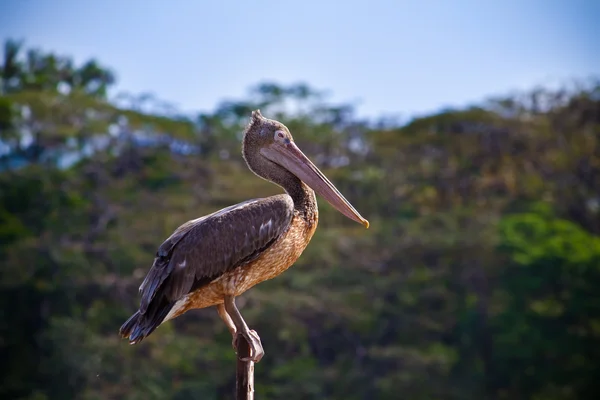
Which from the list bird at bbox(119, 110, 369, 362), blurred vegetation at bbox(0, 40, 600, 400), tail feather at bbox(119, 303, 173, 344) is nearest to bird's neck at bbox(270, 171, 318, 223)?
bird at bbox(119, 110, 369, 362)

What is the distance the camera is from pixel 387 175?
29.2 m

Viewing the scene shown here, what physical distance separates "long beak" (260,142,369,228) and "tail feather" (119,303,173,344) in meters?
1.17

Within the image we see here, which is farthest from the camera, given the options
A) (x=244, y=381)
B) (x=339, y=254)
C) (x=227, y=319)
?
(x=339, y=254)

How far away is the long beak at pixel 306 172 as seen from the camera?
593 cm

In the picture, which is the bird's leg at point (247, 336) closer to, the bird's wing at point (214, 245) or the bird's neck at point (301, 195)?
the bird's wing at point (214, 245)

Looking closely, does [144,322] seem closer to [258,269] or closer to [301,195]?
[258,269]

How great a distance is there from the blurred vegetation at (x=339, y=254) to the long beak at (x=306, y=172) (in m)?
16.0

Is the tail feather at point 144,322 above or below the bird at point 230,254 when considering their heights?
below

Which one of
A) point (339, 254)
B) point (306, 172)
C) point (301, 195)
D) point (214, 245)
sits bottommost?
point (339, 254)

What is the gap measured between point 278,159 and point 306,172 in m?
0.20

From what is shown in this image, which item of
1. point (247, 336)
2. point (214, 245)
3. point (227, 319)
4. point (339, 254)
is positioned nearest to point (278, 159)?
point (214, 245)

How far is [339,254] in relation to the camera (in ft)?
86.4

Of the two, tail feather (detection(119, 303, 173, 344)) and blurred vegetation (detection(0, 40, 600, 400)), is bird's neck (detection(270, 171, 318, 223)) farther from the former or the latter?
blurred vegetation (detection(0, 40, 600, 400))

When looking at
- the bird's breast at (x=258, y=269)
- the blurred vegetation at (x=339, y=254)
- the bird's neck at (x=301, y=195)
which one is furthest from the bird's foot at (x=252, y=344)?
the blurred vegetation at (x=339, y=254)
